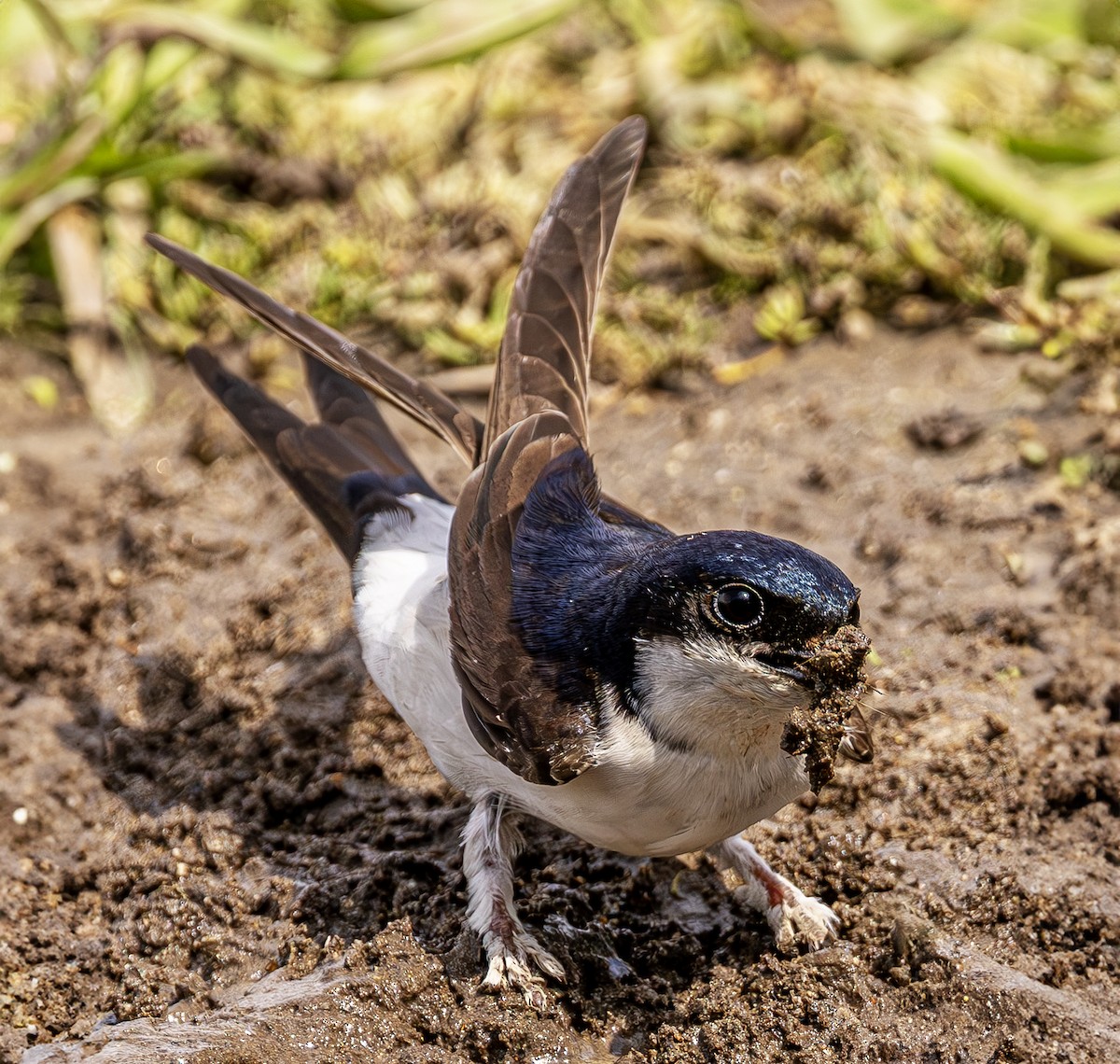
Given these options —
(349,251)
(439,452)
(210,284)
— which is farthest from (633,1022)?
(349,251)

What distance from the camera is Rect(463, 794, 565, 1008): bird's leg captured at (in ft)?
10.8

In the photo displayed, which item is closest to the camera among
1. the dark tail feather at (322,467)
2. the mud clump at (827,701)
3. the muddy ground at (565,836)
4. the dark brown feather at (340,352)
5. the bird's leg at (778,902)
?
the mud clump at (827,701)

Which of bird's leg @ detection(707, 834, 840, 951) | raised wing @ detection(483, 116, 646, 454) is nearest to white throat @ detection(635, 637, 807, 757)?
bird's leg @ detection(707, 834, 840, 951)

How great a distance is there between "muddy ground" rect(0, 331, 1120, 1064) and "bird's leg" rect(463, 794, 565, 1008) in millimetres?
62

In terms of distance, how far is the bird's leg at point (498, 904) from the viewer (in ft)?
10.8

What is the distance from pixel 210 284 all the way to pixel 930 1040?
265 cm

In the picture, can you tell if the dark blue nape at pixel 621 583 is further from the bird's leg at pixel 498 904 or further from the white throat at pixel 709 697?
the bird's leg at pixel 498 904

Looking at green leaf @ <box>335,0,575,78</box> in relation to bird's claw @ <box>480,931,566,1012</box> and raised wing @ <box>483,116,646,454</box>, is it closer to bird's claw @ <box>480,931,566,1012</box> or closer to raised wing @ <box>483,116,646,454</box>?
raised wing @ <box>483,116,646,454</box>

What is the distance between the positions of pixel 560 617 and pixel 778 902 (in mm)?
876

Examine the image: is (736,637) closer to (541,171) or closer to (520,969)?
(520,969)

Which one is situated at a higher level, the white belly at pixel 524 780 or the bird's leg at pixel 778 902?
the white belly at pixel 524 780

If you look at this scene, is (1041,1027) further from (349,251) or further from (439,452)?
(349,251)

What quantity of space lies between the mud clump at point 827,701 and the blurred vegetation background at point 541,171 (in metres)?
2.82

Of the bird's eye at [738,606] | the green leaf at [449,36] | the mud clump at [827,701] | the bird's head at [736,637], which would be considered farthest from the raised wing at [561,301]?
the green leaf at [449,36]
